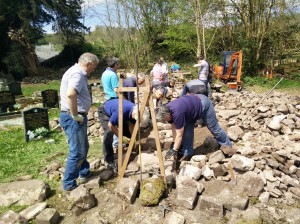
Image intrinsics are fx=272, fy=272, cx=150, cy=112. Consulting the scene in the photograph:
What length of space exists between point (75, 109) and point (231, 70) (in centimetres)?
1150

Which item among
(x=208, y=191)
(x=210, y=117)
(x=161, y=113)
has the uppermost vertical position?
(x=161, y=113)

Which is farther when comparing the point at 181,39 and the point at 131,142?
the point at 181,39

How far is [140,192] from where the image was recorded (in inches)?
142

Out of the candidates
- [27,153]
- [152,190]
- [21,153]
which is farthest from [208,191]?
[21,153]

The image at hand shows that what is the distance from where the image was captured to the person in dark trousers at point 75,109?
3.44 m

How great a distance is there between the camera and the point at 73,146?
12.2ft

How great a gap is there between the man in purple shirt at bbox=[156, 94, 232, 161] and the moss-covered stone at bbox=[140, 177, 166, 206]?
78cm

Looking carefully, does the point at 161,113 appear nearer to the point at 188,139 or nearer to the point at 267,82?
the point at 188,139

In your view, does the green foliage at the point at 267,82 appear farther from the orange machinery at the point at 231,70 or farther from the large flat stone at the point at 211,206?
the large flat stone at the point at 211,206

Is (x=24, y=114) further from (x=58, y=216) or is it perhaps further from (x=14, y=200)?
(x=58, y=216)

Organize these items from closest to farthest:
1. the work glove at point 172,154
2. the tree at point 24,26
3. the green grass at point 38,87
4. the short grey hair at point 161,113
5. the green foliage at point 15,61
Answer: the short grey hair at point 161,113 → the work glove at point 172,154 → the green grass at point 38,87 → the tree at point 24,26 → the green foliage at point 15,61

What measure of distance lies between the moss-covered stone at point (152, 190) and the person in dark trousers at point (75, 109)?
1.00 metres

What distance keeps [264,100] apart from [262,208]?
4.31 metres

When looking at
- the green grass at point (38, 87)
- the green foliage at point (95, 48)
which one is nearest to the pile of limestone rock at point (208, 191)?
the green grass at point (38, 87)
